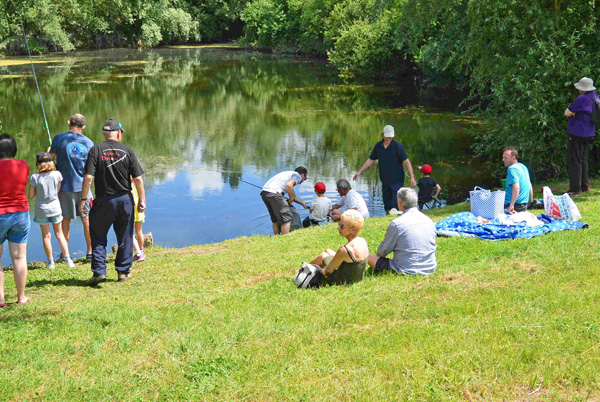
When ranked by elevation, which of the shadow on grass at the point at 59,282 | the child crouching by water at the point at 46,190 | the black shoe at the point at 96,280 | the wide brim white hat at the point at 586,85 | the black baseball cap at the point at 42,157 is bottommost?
the shadow on grass at the point at 59,282

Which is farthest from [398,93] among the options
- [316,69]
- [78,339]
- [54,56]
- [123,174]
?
[54,56]

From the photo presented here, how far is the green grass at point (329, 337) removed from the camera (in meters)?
4.17

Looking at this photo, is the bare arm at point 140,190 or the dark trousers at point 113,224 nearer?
the dark trousers at point 113,224

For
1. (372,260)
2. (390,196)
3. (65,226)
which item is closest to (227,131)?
(390,196)

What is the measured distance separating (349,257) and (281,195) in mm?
4890

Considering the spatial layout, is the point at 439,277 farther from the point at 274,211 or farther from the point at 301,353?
the point at 274,211

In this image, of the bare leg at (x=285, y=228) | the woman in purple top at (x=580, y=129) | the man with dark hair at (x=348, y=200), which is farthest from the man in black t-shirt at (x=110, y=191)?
the woman in purple top at (x=580, y=129)

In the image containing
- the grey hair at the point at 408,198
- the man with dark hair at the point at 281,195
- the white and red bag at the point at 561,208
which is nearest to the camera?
the grey hair at the point at 408,198

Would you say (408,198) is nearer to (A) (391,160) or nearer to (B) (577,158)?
(A) (391,160)

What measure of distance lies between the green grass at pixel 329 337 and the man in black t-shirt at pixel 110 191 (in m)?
0.50

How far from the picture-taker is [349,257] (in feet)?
20.1

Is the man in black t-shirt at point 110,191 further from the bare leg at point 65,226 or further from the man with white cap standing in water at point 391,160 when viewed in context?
the man with white cap standing in water at point 391,160

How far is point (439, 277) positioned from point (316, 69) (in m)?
42.4

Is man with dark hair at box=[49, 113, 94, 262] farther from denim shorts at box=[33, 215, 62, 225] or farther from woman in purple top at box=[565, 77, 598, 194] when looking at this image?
woman in purple top at box=[565, 77, 598, 194]
